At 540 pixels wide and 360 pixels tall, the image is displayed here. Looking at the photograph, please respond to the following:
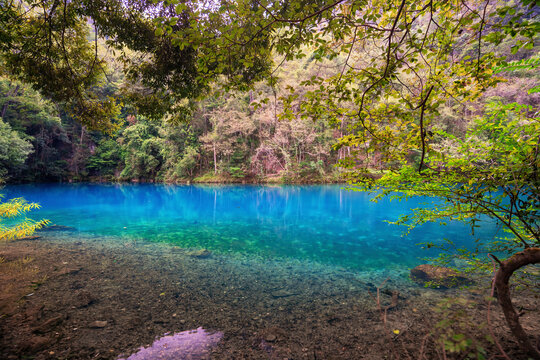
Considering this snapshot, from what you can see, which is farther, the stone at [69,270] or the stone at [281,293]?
the stone at [69,270]

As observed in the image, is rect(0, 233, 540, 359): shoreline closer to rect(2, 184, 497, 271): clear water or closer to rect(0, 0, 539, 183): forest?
rect(2, 184, 497, 271): clear water

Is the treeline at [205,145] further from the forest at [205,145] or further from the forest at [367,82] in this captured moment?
the forest at [367,82]

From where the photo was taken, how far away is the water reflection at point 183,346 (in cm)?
274

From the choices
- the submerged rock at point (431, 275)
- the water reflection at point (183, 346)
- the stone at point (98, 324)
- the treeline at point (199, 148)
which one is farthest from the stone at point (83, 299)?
the treeline at point (199, 148)

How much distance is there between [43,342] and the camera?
2.77 m

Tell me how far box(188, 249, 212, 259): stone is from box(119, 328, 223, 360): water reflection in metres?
3.29

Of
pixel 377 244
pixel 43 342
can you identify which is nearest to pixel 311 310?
pixel 43 342

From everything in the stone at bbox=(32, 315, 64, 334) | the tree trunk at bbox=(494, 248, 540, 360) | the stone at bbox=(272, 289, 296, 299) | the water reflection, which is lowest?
the stone at bbox=(272, 289, 296, 299)

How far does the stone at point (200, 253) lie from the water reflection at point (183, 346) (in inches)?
130

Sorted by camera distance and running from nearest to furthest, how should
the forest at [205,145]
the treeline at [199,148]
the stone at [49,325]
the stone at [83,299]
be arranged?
the stone at [49,325], the stone at [83,299], the forest at [205,145], the treeline at [199,148]

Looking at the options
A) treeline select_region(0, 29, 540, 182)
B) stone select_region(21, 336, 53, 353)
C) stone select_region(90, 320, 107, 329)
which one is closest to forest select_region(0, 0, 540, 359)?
stone select_region(90, 320, 107, 329)

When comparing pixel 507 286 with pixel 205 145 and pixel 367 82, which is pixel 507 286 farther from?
pixel 205 145

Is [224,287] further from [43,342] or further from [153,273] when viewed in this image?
[43,342]

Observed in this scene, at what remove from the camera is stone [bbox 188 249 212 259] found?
6423 mm
